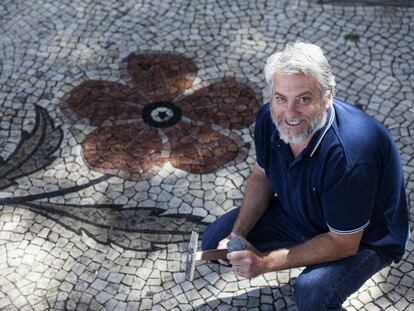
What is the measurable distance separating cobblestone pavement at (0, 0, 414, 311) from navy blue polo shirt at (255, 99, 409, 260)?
758 millimetres

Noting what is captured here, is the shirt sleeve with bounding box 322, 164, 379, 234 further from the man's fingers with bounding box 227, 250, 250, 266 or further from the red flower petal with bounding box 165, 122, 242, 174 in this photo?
the red flower petal with bounding box 165, 122, 242, 174

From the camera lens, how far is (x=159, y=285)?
3.80 meters

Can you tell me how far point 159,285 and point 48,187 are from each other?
1.17 m

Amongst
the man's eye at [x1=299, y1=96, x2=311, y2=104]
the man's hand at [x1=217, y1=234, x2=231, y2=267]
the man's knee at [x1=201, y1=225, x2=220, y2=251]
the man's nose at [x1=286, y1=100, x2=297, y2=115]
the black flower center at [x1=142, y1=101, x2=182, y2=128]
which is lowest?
the black flower center at [x1=142, y1=101, x2=182, y2=128]

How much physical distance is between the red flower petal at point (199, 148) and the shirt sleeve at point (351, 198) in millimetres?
1745

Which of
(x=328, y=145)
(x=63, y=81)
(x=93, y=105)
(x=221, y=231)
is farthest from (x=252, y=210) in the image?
(x=63, y=81)

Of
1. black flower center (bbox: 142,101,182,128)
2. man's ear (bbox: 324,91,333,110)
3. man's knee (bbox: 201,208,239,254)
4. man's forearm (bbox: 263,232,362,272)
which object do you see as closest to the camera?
man's ear (bbox: 324,91,333,110)

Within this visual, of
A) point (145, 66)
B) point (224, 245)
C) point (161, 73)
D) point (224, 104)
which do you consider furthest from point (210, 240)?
point (145, 66)

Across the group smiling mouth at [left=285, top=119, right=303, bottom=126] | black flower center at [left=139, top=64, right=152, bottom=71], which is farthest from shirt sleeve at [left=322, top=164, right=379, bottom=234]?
black flower center at [left=139, top=64, right=152, bottom=71]

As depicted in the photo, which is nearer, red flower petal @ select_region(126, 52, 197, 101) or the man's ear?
the man's ear

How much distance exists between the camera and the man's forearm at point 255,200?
11.2 feet

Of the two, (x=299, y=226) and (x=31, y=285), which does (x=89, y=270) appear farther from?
(x=299, y=226)

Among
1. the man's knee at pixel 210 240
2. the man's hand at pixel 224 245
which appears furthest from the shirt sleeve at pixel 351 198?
the man's knee at pixel 210 240

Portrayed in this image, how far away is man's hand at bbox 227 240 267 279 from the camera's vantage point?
310 cm
